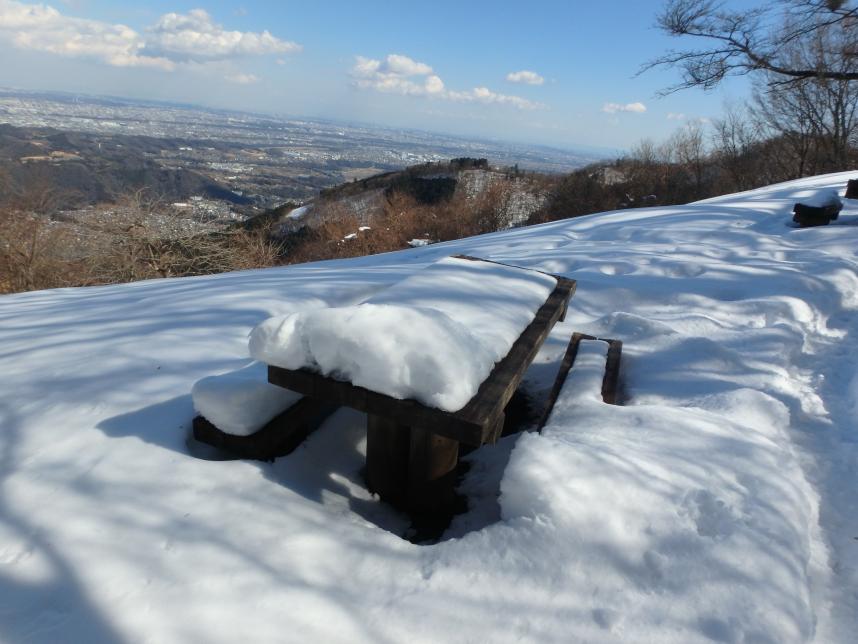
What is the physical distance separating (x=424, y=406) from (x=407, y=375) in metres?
0.11

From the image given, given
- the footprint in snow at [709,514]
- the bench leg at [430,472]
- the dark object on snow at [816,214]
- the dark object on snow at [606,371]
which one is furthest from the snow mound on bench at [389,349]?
the dark object on snow at [816,214]

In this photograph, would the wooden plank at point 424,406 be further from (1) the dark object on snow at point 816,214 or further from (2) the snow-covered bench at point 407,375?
(1) the dark object on snow at point 816,214

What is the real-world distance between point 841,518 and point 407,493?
1.58m

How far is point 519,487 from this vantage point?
1.60m

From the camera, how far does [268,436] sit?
1.80 m

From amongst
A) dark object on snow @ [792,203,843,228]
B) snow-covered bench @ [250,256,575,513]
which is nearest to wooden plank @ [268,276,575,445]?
snow-covered bench @ [250,256,575,513]

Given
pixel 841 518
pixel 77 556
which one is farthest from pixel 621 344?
pixel 77 556

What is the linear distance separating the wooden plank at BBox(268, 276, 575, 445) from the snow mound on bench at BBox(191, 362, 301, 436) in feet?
0.50

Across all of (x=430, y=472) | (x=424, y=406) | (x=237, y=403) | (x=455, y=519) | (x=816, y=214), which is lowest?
(x=455, y=519)

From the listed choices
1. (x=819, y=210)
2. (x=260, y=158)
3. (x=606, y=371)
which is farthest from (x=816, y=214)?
(x=260, y=158)

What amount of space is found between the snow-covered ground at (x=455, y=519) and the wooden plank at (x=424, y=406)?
0.26 meters

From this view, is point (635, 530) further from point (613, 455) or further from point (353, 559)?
point (353, 559)

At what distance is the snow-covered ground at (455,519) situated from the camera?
124cm

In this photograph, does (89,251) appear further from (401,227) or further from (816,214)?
(816,214)
